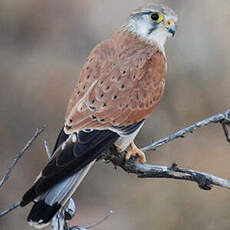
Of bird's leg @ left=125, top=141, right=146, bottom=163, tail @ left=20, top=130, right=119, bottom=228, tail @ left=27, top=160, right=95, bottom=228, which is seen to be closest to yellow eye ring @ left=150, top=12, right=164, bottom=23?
bird's leg @ left=125, top=141, right=146, bottom=163

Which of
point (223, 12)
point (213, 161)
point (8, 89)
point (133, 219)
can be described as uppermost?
point (223, 12)

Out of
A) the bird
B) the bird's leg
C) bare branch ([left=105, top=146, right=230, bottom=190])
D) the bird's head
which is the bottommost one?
the bird's leg

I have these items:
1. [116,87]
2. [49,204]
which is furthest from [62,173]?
[116,87]

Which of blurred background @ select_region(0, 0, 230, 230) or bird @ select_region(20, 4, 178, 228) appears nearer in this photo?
bird @ select_region(20, 4, 178, 228)

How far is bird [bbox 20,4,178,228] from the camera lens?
3.78 meters

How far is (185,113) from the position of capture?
8047 millimetres

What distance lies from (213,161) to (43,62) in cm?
251

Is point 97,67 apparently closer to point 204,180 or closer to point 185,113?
point 204,180

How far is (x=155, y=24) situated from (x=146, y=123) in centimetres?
325

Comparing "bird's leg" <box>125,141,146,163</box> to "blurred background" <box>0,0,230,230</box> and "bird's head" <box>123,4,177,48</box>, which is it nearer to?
"bird's head" <box>123,4,177,48</box>

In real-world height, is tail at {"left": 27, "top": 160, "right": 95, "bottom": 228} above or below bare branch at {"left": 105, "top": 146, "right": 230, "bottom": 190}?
below

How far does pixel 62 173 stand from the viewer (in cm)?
379

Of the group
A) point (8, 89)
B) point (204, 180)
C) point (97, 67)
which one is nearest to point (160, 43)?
point (97, 67)

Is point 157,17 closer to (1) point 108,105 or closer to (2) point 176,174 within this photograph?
(1) point 108,105
